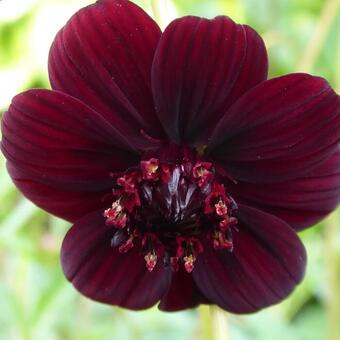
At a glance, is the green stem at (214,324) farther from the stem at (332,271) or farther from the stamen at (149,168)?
the stem at (332,271)

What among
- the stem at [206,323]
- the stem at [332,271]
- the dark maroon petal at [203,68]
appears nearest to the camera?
the dark maroon petal at [203,68]

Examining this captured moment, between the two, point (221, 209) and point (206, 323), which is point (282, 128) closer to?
point (221, 209)

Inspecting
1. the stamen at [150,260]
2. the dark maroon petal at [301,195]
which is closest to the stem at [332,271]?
the dark maroon petal at [301,195]

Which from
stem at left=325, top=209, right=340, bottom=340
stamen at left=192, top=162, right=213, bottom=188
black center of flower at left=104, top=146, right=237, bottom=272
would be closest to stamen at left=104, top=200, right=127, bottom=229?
black center of flower at left=104, top=146, right=237, bottom=272

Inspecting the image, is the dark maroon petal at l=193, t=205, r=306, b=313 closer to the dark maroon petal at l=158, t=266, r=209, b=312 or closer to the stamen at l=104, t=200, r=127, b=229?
the dark maroon petal at l=158, t=266, r=209, b=312

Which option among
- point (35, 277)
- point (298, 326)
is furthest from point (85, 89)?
point (298, 326)

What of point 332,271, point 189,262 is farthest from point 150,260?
point 332,271
